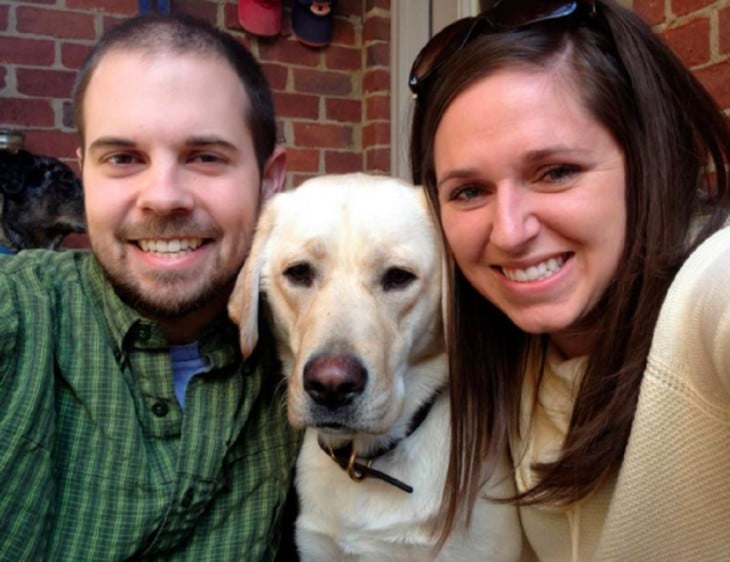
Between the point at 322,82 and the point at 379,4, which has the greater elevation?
the point at 379,4

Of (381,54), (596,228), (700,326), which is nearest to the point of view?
(700,326)

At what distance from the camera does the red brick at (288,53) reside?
362cm

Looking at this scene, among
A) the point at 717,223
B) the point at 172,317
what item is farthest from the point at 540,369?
the point at 172,317

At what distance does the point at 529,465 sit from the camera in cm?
132

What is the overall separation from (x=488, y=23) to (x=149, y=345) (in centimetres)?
81

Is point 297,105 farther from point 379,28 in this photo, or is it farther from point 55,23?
point 55,23

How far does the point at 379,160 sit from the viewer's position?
373 centimetres

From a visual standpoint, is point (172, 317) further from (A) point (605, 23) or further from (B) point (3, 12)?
(B) point (3, 12)

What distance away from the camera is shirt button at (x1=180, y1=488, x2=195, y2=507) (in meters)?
1.31

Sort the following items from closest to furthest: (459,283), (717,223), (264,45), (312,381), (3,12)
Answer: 1. (717,223)
2. (312,381)
3. (459,283)
4. (3,12)
5. (264,45)

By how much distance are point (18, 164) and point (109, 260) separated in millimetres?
1555

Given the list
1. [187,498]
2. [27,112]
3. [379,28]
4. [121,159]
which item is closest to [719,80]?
[121,159]

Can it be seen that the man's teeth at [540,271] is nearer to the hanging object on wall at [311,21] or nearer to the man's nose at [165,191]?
the man's nose at [165,191]

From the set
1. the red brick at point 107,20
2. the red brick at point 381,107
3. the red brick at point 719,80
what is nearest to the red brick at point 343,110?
the red brick at point 381,107
